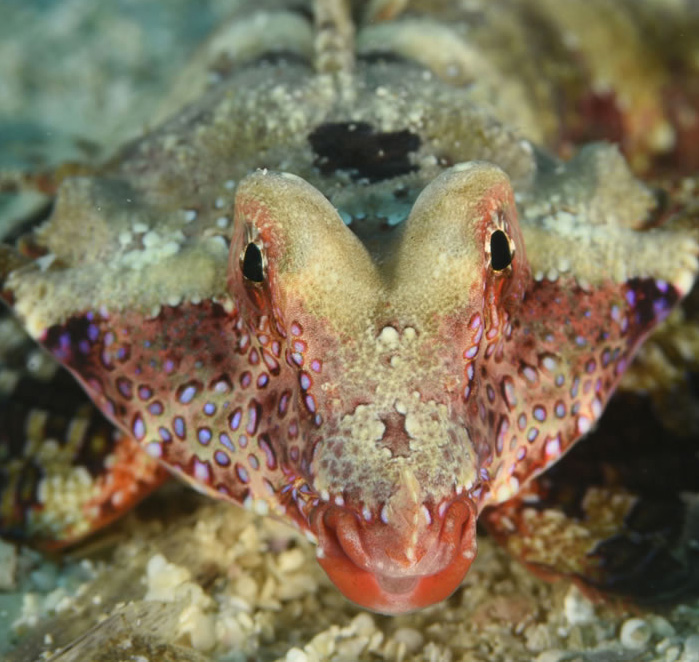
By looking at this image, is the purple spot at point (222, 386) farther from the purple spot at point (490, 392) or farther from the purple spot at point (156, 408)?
the purple spot at point (490, 392)

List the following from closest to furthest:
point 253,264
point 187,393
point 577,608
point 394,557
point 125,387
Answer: point 394,557 < point 253,264 < point 187,393 < point 125,387 < point 577,608

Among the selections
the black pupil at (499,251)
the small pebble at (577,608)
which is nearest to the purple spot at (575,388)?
the black pupil at (499,251)

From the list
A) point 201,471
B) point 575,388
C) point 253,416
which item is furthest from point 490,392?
point 201,471

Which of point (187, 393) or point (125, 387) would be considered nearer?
point (187, 393)

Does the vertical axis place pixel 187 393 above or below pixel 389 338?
below

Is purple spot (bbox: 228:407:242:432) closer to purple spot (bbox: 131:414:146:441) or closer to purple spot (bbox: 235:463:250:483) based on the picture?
purple spot (bbox: 235:463:250:483)

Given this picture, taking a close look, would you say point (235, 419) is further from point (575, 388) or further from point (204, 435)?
point (575, 388)

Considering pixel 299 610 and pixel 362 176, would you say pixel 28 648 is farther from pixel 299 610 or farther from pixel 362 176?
pixel 362 176
